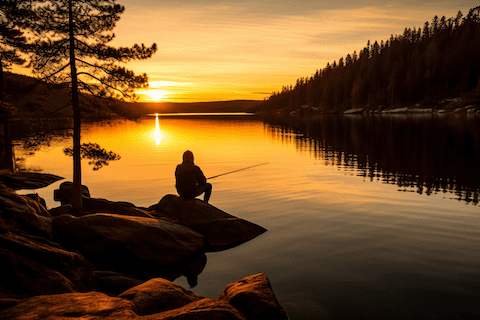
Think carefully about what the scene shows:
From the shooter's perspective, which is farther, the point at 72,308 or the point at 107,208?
the point at 107,208

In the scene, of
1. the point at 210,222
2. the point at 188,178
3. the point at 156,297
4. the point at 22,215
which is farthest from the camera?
the point at 188,178

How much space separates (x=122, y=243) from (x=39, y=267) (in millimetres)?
3402

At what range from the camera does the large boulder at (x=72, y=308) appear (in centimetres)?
460

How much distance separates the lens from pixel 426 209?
49.7ft

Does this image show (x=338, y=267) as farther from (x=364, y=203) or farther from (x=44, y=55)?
(x=44, y=55)

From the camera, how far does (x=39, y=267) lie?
20.9ft

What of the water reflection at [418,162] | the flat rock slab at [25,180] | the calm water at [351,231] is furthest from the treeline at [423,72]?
the flat rock slab at [25,180]

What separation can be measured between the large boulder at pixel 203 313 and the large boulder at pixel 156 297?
2.93ft

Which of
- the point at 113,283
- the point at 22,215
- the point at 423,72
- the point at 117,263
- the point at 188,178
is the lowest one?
the point at 117,263

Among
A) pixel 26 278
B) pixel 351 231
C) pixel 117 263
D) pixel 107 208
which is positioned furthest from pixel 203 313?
pixel 107 208

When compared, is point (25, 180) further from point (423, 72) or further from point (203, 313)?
point (423, 72)

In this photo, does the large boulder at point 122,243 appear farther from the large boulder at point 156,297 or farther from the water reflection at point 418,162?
the water reflection at point 418,162

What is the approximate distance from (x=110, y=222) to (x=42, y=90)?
307 inches

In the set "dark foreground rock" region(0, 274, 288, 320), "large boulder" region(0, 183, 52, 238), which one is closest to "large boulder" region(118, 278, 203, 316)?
"dark foreground rock" region(0, 274, 288, 320)
